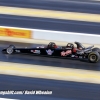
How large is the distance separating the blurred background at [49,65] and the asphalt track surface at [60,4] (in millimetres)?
302

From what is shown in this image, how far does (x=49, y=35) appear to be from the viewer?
815 inches

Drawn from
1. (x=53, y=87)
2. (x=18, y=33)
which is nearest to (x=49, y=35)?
(x=18, y=33)

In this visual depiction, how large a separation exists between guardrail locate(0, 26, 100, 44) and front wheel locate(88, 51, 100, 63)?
11.2ft

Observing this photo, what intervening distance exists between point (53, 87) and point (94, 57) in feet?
11.5

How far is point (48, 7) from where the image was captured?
92.3 ft

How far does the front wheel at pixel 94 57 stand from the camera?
55.1 ft

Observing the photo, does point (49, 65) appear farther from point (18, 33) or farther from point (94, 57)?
point (18, 33)

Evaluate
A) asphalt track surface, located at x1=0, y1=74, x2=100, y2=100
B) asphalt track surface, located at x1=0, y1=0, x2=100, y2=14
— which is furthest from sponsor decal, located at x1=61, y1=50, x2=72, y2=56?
asphalt track surface, located at x1=0, y1=0, x2=100, y2=14

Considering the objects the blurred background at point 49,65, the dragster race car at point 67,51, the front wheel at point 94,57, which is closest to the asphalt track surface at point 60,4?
the blurred background at point 49,65

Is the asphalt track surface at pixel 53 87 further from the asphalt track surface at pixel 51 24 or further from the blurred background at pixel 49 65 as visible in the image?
the asphalt track surface at pixel 51 24

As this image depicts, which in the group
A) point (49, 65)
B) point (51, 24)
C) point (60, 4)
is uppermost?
point (60, 4)

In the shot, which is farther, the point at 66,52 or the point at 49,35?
the point at 49,35

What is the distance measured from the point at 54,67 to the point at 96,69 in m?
1.88

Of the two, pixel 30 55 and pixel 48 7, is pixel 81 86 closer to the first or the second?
pixel 30 55
